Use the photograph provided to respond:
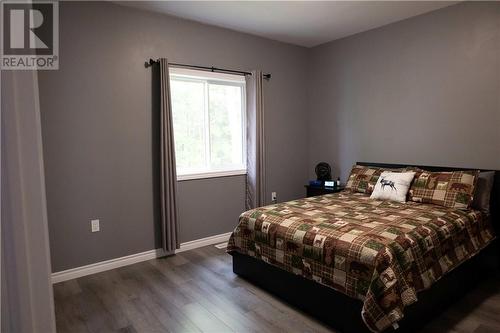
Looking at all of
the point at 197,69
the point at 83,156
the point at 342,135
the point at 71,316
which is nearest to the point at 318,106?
the point at 342,135

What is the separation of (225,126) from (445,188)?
2.54m

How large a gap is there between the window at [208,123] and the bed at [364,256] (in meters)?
1.31

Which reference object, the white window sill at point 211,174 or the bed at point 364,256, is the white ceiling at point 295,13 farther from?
the bed at point 364,256

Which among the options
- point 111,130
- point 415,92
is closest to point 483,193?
point 415,92

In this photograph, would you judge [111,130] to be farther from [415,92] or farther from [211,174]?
[415,92]

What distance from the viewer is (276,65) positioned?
4.39 m

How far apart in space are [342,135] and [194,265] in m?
2.62

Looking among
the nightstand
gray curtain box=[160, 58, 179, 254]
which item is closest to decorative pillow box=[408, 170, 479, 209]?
the nightstand

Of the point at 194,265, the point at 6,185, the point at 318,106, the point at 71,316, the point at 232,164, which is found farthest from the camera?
the point at 318,106

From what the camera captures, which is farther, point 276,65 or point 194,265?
point 276,65

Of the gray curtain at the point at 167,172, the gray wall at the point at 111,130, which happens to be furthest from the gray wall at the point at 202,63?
the gray curtain at the point at 167,172

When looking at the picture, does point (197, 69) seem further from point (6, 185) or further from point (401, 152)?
point (6, 185)

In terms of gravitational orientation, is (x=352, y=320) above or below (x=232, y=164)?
below

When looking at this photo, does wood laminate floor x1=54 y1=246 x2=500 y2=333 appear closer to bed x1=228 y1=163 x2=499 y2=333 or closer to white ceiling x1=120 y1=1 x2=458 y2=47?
bed x1=228 y1=163 x2=499 y2=333
